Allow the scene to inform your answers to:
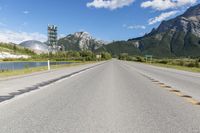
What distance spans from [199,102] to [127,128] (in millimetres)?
4521

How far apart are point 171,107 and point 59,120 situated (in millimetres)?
3447

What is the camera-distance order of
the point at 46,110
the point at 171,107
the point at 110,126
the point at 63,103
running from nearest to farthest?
the point at 110,126, the point at 46,110, the point at 171,107, the point at 63,103

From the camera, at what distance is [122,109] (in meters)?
8.63

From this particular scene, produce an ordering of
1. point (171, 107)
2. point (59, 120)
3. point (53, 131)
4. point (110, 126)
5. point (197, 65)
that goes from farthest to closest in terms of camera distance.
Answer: point (197, 65), point (171, 107), point (59, 120), point (110, 126), point (53, 131)

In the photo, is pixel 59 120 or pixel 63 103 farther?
pixel 63 103

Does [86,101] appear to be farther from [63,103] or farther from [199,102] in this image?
[199,102]

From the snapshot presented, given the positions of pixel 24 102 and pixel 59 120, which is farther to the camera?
pixel 24 102

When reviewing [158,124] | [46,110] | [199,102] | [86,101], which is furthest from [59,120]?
[199,102]

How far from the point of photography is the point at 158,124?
21.9 feet

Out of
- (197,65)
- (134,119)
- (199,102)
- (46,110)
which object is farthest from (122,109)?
(197,65)

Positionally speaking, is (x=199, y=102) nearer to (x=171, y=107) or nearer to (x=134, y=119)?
(x=171, y=107)

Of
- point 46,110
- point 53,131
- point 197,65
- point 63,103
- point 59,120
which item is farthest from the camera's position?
point 197,65

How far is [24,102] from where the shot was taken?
10.1m

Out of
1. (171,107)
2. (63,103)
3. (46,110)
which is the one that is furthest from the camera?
(63,103)
